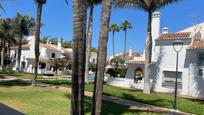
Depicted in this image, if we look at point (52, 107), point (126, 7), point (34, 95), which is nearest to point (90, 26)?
point (126, 7)

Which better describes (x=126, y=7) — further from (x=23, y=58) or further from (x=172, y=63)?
(x=23, y=58)

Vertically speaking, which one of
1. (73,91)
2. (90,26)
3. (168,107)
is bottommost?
(168,107)

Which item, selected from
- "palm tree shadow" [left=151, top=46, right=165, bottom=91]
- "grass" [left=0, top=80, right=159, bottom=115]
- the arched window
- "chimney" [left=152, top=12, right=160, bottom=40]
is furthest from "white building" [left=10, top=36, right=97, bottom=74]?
"grass" [left=0, top=80, right=159, bottom=115]

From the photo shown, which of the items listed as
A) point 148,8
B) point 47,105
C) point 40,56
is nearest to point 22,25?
point 40,56

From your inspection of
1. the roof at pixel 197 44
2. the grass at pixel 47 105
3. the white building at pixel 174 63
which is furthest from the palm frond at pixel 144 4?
the grass at pixel 47 105

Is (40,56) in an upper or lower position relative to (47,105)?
upper

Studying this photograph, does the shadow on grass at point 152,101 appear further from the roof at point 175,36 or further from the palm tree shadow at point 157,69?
the roof at point 175,36

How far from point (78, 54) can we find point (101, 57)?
219 centimetres

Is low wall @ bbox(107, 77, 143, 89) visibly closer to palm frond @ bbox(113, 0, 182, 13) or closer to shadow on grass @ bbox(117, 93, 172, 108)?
palm frond @ bbox(113, 0, 182, 13)

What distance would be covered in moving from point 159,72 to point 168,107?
14.1 meters

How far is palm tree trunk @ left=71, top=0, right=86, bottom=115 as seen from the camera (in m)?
9.62

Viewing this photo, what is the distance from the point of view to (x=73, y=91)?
31.7ft

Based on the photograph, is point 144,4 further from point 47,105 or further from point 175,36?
point 47,105

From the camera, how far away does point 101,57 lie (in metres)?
11.8
